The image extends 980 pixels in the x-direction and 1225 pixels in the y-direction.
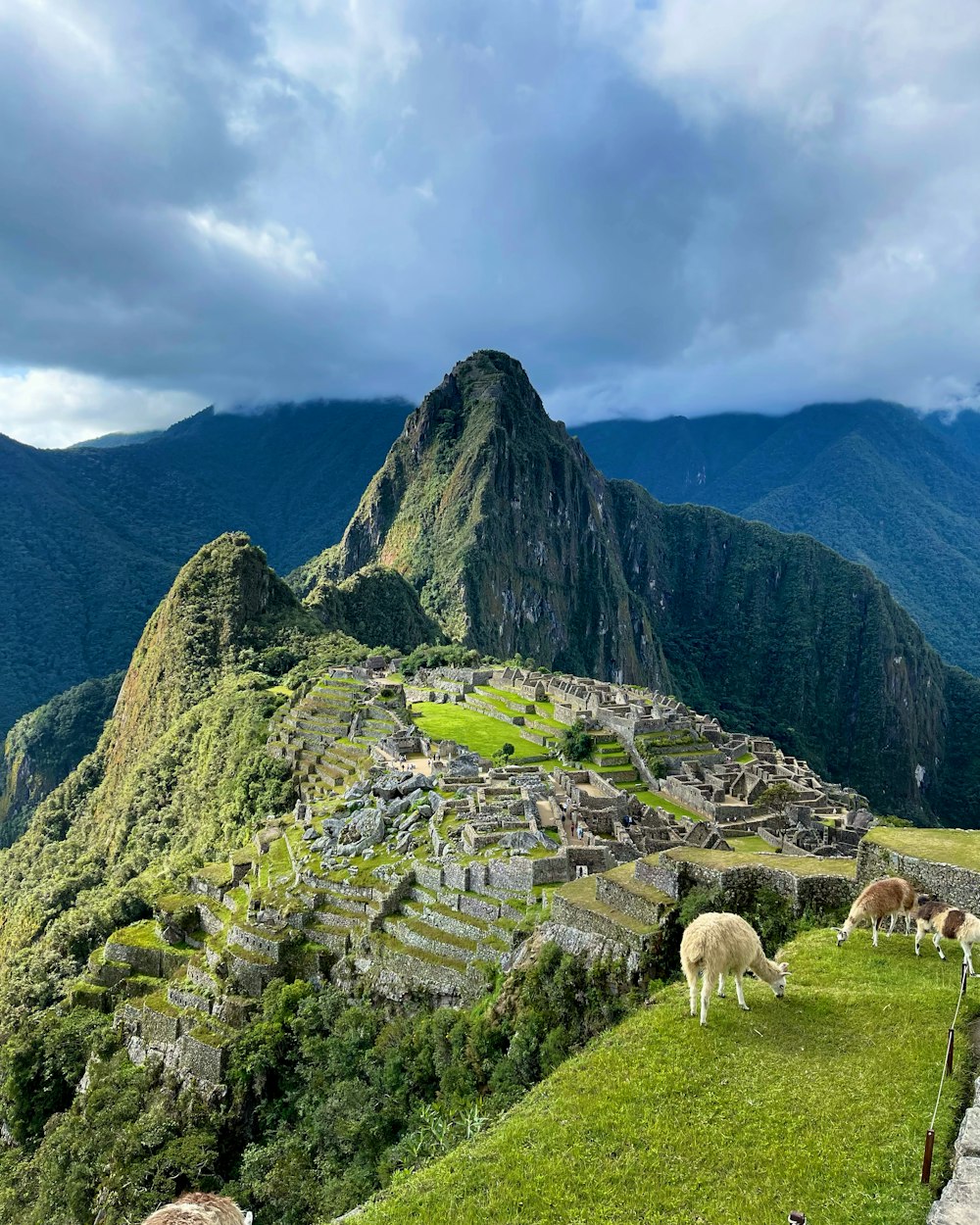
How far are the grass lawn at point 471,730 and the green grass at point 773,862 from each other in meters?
27.4

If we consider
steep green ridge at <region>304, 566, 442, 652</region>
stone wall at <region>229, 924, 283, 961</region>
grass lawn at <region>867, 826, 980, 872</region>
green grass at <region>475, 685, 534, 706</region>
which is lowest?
stone wall at <region>229, 924, 283, 961</region>

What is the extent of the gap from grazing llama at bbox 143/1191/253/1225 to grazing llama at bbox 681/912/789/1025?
18.2 ft

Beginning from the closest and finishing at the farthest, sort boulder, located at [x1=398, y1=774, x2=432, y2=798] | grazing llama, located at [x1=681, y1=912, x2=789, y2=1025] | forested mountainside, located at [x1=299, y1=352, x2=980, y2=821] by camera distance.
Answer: grazing llama, located at [x1=681, y1=912, x2=789, y2=1025]
boulder, located at [x1=398, y1=774, x2=432, y2=798]
forested mountainside, located at [x1=299, y1=352, x2=980, y2=821]

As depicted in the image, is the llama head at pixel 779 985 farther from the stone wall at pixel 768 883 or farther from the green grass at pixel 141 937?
the green grass at pixel 141 937

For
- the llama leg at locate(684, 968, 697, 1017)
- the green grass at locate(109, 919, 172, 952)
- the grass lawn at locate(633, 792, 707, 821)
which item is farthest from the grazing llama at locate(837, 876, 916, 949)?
the green grass at locate(109, 919, 172, 952)

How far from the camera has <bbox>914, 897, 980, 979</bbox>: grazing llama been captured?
33.3 ft

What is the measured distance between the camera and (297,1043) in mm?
19484

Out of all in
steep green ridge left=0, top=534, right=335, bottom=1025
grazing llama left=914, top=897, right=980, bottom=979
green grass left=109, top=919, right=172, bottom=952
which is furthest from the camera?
steep green ridge left=0, top=534, right=335, bottom=1025

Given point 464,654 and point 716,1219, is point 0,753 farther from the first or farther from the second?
point 716,1219

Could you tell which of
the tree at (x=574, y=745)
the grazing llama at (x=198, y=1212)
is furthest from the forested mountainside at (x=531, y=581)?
the grazing llama at (x=198, y=1212)

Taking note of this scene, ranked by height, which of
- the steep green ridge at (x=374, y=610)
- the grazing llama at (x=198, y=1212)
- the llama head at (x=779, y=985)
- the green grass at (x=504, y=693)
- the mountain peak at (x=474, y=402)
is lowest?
the grazing llama at (x=198, y=1212)

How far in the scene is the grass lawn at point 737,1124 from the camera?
7125mm

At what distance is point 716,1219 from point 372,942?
1467 cm

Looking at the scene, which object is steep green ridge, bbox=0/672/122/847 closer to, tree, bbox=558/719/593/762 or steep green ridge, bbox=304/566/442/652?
steep green ridge, bbox=304/566/442/652
